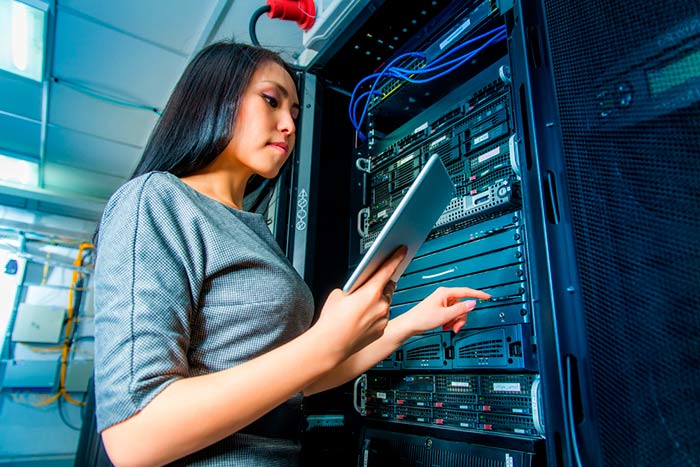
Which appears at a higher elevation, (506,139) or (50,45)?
(50,45)

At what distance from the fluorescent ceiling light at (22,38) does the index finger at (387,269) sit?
7.58 feet

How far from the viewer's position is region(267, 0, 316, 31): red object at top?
1.36 m

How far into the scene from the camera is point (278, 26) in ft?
6.21

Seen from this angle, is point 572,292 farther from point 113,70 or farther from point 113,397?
point 113,70

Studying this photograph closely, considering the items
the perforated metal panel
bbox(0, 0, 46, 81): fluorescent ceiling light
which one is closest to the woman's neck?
the perforated metal panel

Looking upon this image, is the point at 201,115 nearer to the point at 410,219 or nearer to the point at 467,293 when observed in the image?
the point at 410,219

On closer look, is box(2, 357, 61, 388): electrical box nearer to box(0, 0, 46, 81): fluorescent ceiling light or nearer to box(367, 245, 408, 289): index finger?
box(0, 0, 46, 81): fluorescent ceiling light

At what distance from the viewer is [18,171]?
11.9 feet

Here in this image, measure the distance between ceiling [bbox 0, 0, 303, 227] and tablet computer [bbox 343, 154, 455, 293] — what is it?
100cm

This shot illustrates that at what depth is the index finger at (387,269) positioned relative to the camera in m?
0.59

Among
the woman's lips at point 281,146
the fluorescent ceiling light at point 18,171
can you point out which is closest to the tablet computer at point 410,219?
the woman's lips at point 281,146

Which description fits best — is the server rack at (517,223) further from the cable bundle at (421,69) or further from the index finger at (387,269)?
the index finger at (387,269)

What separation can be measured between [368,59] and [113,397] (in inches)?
46.5

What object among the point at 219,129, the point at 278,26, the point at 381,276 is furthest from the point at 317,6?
the point at 381,276
